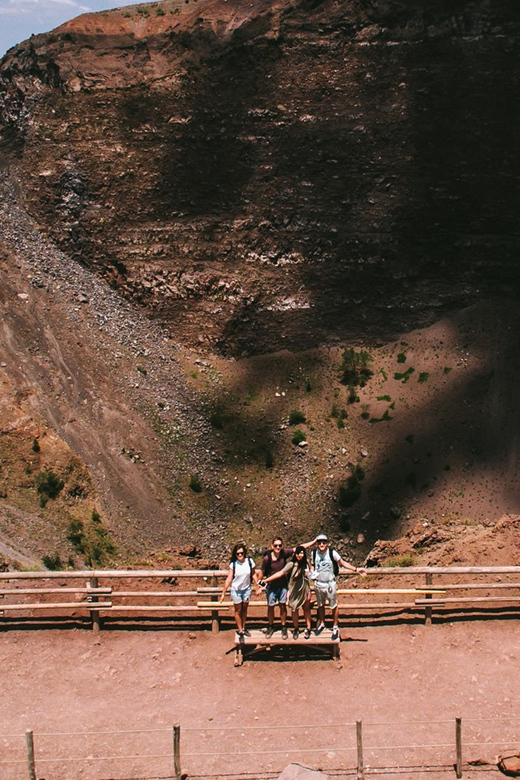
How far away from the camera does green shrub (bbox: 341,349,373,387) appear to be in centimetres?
5028

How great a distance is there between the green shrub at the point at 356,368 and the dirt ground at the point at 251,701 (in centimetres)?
2981

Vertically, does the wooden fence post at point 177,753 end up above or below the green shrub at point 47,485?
below

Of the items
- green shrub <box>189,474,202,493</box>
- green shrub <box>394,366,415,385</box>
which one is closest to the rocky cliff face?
green shrub <box>394,366,415,385</box>

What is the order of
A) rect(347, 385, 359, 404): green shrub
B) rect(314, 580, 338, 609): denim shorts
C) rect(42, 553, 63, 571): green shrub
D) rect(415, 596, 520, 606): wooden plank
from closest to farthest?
rect(314, 580, 338, 609): denim shorts, rect(415, 596, 520, 606): wooden plank, rect(42, 553, 63, 571): green shrub, rect(347, 385, 359, 404): green shrub

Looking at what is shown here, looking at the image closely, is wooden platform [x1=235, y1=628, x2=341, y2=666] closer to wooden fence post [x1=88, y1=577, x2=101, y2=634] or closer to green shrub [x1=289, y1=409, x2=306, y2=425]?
wooden fence post [x1=88, y1=577, x2=101, y2=634]

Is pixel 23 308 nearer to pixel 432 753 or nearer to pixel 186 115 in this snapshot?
pixel 186 115


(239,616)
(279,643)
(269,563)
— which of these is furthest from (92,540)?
(269,563)

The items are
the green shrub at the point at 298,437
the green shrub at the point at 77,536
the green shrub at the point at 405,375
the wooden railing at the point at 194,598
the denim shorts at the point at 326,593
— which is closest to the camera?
the denim shorts at the point at 326,593

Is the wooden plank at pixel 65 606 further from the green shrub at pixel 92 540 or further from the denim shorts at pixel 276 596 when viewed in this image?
the green shrub at pixel 92 540

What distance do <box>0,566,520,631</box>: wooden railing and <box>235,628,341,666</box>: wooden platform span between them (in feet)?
2.94

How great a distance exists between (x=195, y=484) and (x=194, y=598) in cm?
2305

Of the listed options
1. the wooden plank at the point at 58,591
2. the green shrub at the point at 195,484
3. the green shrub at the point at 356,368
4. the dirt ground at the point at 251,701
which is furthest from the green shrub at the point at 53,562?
the green shrub at the point at 356,368

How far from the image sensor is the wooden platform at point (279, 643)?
1905cm

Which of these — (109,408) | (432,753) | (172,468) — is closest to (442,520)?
(172,468)
